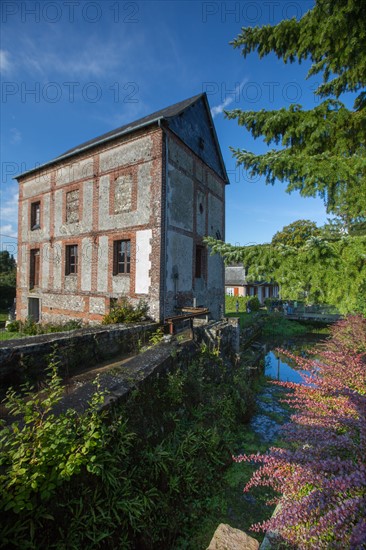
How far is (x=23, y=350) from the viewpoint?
4844mm

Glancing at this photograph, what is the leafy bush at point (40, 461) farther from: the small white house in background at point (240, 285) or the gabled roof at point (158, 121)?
the small white house in background at point (240, 285)

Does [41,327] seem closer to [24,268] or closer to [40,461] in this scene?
[24,268]

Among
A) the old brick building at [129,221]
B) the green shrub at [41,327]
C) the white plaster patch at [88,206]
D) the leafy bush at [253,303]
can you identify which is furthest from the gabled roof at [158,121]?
the leafy bush at [253,303]

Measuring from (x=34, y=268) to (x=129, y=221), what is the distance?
8607 millimetres

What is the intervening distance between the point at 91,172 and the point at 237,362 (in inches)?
435

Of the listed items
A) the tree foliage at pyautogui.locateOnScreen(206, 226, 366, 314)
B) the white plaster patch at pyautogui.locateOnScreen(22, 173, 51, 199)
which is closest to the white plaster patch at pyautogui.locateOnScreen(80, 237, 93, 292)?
the white plaster patch at pyautogui.locateOnScreen(22, 173, 51, 199)

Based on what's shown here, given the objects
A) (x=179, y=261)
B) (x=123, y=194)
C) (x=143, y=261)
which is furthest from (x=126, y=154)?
(x=179, y=261)

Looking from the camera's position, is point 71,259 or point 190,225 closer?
point 190,225

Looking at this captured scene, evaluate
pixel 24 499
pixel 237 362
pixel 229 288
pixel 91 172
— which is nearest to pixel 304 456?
pixel 24 499

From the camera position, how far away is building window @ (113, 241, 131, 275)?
11.4 m

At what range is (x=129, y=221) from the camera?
11.0 m

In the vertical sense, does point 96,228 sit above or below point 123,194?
below

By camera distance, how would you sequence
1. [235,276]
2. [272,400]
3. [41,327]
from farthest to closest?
1. [235,276]
2. [41,327]
3. [272,400]

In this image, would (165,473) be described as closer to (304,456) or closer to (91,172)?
(304,456)
